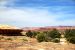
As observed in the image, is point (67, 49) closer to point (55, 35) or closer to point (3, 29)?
point (55, 35)

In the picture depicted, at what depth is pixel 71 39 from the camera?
39.8 m

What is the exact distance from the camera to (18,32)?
79875mm

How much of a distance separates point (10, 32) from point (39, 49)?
5013 cm

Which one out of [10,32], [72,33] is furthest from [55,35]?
[10,32]

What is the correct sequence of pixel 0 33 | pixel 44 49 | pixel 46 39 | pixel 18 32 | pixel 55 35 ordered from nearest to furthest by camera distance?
pixel 44 49, pixel 46 39, pixel 55 35, pixel 0 33, pixel 18 32

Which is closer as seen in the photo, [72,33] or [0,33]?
[72,33]

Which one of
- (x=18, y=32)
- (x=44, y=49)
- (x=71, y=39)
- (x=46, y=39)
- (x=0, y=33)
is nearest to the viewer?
(x=44, y=49)

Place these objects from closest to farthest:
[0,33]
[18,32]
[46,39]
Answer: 1. [46,39]
2. [0,33]
3. [18,32]

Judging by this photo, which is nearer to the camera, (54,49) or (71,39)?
(54,49)

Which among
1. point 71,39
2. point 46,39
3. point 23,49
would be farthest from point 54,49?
point 46,39

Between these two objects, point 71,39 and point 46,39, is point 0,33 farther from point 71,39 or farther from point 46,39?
point 71,39

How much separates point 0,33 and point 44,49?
49203mm

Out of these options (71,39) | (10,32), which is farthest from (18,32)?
(71,39)

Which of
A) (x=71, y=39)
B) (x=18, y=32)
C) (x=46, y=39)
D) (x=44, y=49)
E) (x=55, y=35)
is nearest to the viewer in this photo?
(x=44, y=49)
